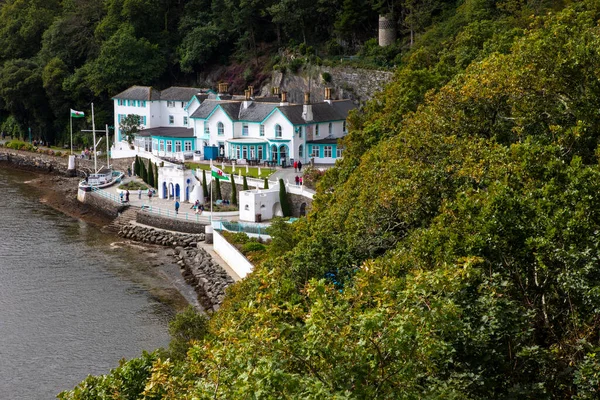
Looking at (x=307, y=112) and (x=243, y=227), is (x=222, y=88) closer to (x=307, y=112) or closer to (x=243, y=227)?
(x=307, y=112)

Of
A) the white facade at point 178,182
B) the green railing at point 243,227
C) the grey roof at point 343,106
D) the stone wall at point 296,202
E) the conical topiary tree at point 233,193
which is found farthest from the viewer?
the grey roof at point 343,106

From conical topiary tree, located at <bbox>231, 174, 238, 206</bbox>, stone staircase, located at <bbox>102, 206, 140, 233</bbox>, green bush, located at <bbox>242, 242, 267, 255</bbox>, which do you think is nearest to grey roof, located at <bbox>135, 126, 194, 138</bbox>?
stone staircase, located at <bbox>102, 206, 140, 233</bbox>

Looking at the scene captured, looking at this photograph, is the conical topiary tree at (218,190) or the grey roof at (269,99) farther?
the grey roof at (269,99)

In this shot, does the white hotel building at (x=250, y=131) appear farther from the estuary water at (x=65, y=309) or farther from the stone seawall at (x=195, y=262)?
the estuary water at (x=65, y=309)

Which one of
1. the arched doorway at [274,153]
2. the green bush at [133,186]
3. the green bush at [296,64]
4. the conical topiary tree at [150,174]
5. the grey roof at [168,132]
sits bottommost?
the green bush at [133,186]

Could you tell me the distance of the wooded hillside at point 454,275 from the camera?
545 inches

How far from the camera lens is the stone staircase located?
1953 inches

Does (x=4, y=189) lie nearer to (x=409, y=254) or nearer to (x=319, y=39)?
(x=319, y=39)

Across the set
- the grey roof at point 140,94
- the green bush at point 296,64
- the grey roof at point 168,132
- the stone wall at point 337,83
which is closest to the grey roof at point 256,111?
the grey roof at point 168,132

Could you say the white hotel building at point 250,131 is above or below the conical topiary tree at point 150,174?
above

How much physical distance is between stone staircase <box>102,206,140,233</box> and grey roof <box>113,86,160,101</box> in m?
20.7

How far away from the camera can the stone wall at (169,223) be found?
153ft

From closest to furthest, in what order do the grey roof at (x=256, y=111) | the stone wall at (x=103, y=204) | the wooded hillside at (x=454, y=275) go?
the wooded hillside at (x=454, y=275) < the stone wall at (x=103, y=204) < the grey roof at (x=256, y=111)

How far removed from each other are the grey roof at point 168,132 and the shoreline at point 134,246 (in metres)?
6.42
